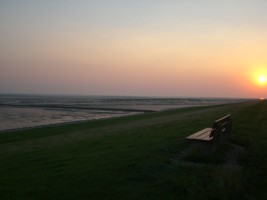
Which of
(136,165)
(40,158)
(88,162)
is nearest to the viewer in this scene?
(136,165)

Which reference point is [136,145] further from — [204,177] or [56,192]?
[56,192]

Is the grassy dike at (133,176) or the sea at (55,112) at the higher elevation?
the grassy dike at (133,176)

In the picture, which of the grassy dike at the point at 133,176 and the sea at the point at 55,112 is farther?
the sea at the point at 55,112

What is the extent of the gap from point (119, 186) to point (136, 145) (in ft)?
15.3

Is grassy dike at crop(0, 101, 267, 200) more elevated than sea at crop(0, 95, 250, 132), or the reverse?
grassy dike at crop(0, 101, 267, 200)

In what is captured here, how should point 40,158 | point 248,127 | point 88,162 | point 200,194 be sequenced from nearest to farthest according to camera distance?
point 200,194 < point 88,162 < point 40,158 < point 248,127

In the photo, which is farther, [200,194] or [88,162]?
[88,162]

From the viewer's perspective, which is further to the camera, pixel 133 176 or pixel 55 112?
pixel 55 112

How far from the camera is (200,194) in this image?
687 cm

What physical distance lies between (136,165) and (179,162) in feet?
4.37

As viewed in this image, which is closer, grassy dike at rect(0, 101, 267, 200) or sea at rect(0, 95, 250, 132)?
grassy dike at rect(0, 101, 267, 200)

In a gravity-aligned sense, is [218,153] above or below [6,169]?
above

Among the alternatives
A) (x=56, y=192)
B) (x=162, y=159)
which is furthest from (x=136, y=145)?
(x=56, y=192)

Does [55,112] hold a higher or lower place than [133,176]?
lower
